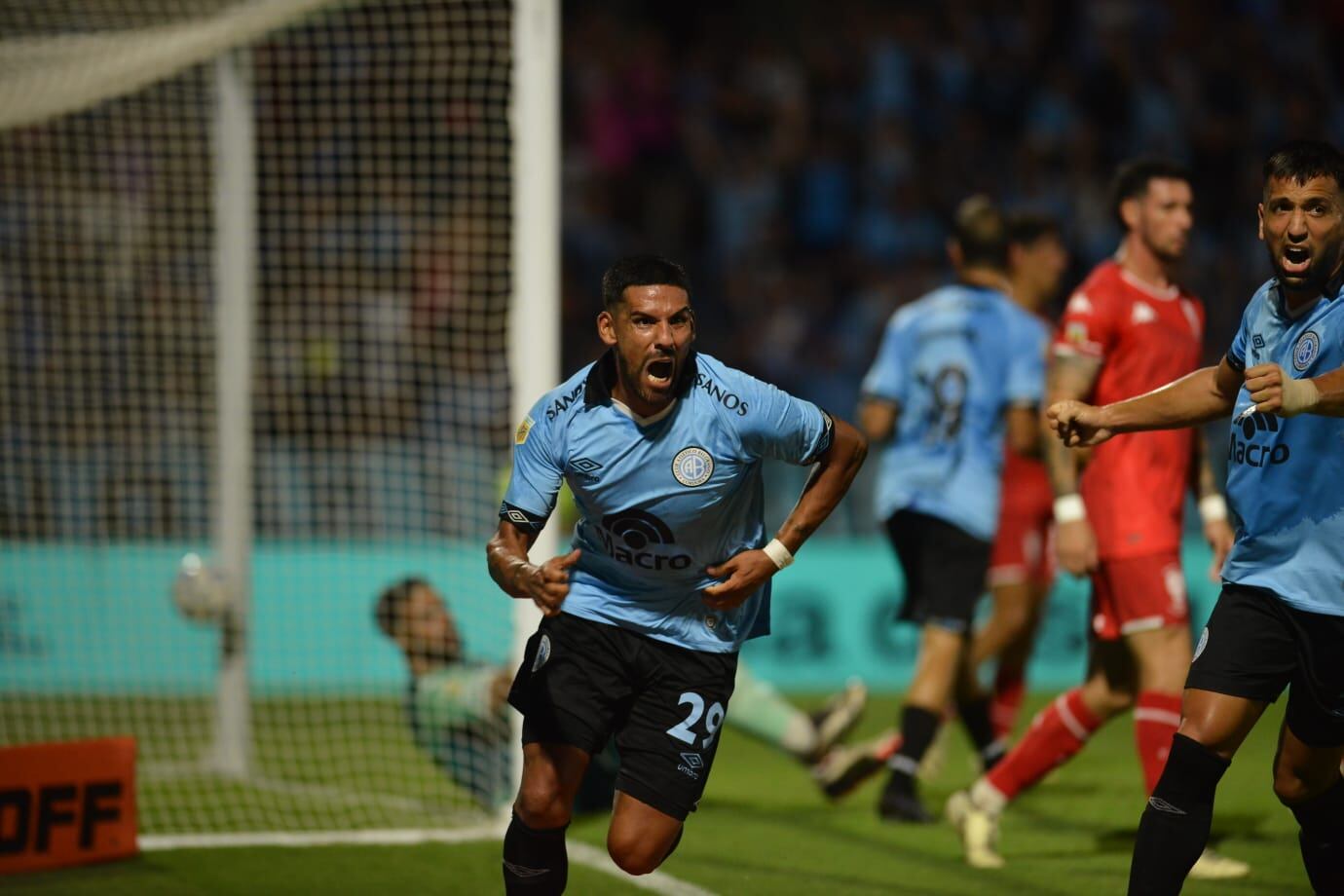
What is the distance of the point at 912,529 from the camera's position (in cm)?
758

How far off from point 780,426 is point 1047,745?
7.14 feet

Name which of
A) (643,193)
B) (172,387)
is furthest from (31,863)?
(643,193)

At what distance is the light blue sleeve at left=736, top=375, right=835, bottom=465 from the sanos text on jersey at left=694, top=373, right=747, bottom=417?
0.02 meters

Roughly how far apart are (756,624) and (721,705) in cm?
29

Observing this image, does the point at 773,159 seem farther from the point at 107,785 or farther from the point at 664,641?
the point at 664,641

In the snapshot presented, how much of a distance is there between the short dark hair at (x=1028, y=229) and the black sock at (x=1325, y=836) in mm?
4276

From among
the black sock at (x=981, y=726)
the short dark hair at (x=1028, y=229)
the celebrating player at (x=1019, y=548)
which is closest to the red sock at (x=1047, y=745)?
the celebrating player at (x=1019, y=548)

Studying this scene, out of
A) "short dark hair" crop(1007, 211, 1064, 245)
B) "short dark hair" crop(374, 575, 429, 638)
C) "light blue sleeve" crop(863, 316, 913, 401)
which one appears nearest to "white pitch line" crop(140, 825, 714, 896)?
"short dark hair" crop(374, 575, 429, 638)

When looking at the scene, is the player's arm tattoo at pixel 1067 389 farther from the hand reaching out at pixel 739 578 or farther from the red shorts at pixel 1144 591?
the hand reaching out at pixel 739 578

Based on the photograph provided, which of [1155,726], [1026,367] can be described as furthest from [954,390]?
[1155,726]

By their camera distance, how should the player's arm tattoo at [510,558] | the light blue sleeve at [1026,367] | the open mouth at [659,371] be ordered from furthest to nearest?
the light blue sleeve at [1026,367]
the open mouth at [659,371]
the player's arm tattoo at [510,558]

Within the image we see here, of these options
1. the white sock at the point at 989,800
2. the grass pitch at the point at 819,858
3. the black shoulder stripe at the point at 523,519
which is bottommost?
the grass pitch at the point at 819,858

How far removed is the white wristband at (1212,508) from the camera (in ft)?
20.4

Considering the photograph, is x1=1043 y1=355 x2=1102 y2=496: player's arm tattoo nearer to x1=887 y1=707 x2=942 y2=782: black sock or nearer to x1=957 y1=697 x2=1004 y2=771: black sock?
x1=887 y1=707 x2=942 y2=782: black sock
